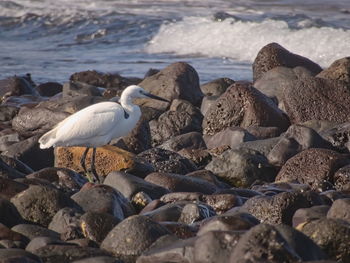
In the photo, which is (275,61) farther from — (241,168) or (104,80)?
(241,168)

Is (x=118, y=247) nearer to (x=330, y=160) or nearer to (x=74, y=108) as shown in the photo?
(x=330, y=160)

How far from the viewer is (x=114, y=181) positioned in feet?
29.4

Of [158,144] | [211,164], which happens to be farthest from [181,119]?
[211,164]

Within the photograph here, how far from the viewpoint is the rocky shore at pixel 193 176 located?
6.59 metres

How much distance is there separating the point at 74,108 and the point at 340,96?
11.7 feet

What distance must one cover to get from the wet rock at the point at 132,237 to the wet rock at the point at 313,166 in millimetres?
2851

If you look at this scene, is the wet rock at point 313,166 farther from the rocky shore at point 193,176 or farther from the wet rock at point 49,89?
the wet rock at point 49,89

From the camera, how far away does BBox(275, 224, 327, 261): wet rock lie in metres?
6.08

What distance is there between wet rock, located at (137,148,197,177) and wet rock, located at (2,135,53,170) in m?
1.30

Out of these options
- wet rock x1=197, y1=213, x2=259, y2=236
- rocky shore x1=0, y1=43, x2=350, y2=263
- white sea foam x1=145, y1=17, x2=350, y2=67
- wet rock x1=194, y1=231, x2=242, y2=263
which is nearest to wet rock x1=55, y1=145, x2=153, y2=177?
rocky shore x1=0, y1=43, x2=350, y2=263

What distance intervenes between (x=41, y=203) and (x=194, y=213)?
1273 millimetres

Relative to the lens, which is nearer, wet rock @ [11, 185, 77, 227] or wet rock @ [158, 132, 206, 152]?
wet rock @ [11, 185, 77, 227]

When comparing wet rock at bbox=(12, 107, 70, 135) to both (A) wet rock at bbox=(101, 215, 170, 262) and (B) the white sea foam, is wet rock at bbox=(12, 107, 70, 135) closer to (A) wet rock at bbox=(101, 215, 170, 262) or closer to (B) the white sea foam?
(A) wet rock at bbox=(101, 215, 170, 262)

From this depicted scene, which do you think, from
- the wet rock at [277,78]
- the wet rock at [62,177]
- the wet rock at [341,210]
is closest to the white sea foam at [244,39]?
the wet rock at [277,78]
